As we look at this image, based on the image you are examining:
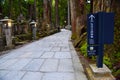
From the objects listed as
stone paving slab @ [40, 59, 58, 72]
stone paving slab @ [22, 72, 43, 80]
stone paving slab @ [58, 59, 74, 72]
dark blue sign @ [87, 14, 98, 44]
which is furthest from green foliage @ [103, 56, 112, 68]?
stone paving slab @ [22, 72, 43, 80]

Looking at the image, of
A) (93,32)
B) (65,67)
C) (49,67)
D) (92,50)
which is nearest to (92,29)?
(93,32)

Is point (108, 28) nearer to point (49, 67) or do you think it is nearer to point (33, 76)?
point (33, 76)

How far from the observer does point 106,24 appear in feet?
16.9

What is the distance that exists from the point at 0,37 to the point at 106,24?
30.2ft

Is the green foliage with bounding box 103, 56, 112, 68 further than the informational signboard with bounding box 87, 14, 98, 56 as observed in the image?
Yes

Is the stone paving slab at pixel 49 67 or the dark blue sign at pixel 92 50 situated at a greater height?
the dark blue sign at pixel 92 50

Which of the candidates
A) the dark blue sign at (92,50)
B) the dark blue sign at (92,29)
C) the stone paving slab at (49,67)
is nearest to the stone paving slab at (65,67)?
the stone paving slab at (49,67)

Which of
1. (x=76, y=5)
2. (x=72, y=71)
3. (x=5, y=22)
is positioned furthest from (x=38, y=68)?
(x=76, y=5)

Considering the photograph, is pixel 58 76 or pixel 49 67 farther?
pixel 49 67

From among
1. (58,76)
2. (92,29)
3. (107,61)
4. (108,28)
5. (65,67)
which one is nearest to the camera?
(108,28)

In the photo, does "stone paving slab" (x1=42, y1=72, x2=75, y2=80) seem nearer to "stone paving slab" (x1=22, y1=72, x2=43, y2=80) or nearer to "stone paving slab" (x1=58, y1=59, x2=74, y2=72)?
"stone paving slab" (x1=22, y1=72, x2=43, y2=80)

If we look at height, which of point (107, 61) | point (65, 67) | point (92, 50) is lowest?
point (65, 67)

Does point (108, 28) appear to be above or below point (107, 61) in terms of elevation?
above

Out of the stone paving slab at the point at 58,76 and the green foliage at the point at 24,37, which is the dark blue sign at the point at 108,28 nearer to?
the stone paving slab at the point at 58,76
